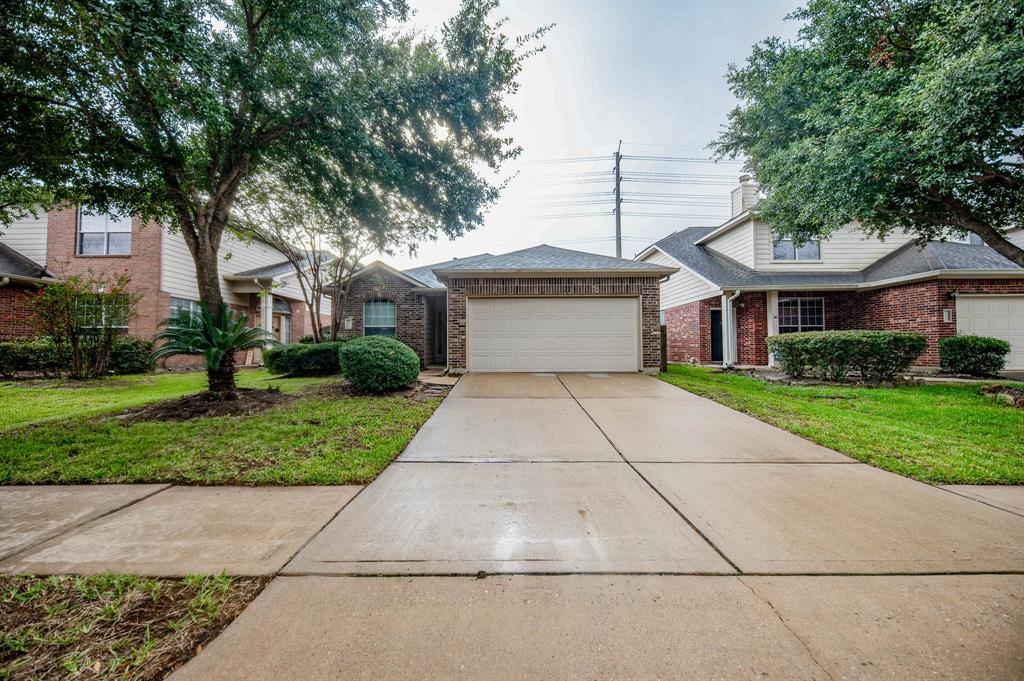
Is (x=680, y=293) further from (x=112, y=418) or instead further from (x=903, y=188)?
(x=112, y=418)

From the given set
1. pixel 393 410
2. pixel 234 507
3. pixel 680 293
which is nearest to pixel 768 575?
pixel 234 507

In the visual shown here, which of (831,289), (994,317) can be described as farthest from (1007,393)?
(994,317)

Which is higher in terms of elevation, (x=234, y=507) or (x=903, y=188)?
(x=903, y=188)

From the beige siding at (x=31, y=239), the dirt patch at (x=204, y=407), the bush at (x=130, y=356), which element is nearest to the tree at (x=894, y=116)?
the dirt patch at (x=204, y=407)

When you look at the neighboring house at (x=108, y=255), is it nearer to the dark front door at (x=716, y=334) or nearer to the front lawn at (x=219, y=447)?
the front lawn at (x=219, y=447)

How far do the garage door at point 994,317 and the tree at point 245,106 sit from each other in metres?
13.5

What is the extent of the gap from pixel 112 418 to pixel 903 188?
13460 mm

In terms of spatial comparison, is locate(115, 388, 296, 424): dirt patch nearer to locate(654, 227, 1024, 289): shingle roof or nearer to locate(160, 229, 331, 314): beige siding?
locate(160, 229, 331, 314): beige siding

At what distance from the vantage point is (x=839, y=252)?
13242 mm

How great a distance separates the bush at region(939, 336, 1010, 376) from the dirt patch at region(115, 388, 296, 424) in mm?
15826

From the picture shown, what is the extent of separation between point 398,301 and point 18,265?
11440 mm

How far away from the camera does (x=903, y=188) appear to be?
23.8 ft

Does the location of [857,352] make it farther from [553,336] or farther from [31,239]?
[31,239]

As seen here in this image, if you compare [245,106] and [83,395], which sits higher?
[245,106]
